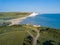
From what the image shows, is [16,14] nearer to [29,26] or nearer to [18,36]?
[29,26]

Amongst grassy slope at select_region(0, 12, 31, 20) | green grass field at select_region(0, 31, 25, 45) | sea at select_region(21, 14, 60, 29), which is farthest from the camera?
grassy slope at select_region(0, 12, 31, 20)

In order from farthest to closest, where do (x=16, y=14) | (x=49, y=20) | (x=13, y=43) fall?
Result: 1. (x=16, y=14)
2. (x=49, y=20)
3. (x=13, y=43)

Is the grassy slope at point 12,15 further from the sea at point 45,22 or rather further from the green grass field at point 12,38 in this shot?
the green grass field at point 12,38

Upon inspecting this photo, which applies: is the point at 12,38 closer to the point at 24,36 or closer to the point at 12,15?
the point at 24,36

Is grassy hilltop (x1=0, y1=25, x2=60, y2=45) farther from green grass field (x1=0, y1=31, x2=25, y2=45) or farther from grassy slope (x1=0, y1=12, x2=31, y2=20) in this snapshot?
grassy slope (x1=0, y1=12, x2=31, y2=20)

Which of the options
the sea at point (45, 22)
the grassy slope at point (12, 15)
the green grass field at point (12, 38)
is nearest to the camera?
the green grass field at point (12, 38)

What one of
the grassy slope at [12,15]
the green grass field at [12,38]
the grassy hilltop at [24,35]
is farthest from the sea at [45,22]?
the green grass field at [12,38]

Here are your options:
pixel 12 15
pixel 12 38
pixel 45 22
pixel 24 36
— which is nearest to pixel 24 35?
pixel 24 36

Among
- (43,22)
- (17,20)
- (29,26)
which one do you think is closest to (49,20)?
(43,22)

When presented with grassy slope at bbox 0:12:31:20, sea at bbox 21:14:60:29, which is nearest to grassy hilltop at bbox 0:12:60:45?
sea at bbox 21:14:60:29
